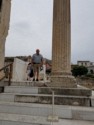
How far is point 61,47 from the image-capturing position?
27.4ft

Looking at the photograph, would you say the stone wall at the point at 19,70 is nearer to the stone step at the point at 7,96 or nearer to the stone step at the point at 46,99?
the stone step at the point at 7,96

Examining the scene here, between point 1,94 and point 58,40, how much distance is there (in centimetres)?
321

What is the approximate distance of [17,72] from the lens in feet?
38.1

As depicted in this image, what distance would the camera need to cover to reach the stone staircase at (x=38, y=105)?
5.58 meters

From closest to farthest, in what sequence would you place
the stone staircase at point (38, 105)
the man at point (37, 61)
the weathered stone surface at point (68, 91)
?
the stone staircase at point (38, 105)
the weathered stone surface at point (68, 91)
the man at point (37, 61)

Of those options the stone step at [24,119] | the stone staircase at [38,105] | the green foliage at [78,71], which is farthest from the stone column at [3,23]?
the green foliage at [78,71]

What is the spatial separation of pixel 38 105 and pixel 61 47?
9.79 feet

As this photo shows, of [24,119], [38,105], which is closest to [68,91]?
[38,105]

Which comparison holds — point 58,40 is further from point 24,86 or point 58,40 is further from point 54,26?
point 24,86

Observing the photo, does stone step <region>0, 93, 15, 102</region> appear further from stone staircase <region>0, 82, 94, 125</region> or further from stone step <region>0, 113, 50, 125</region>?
stone step <region>0, 113, 50, 125</region>

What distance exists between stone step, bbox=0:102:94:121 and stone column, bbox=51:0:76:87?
2.11 m

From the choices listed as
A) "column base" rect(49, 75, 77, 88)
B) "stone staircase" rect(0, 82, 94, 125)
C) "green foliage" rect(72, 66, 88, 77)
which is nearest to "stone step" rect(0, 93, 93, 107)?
"stone staircase" rect(0, 82, 94, 125)

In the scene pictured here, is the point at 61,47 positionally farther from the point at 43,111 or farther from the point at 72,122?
the point at 72,122

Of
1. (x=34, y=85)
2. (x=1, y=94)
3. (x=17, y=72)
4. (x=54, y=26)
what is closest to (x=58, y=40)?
(x=54, y=26)
